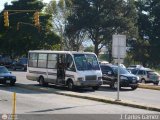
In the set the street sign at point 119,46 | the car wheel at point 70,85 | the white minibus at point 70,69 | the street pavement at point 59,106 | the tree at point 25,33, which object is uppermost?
the tree at point 25,33

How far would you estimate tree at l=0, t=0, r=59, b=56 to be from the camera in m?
76.8

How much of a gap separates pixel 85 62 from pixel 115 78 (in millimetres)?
3207

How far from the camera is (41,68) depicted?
31.4 m

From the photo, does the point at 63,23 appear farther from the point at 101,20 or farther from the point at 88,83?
the point at 88,83

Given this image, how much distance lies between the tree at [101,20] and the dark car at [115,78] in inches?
1768

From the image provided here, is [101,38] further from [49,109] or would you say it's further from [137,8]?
[49,109]

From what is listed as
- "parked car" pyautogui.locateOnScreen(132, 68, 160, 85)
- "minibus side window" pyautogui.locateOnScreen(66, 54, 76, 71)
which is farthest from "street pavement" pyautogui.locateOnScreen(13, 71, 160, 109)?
"parked car" pyautogui.locateOnScreen(132, 68, 160, 85)

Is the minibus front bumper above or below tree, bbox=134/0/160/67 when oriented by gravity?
below

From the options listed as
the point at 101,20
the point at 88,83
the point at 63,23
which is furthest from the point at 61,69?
the point at 63,23

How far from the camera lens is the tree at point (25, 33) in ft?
252

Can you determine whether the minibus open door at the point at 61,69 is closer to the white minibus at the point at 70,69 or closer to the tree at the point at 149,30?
the white minibus at the point at 70,69

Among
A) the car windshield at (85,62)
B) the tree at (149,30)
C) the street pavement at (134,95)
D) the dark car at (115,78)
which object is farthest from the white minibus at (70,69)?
the tree at (149,30)

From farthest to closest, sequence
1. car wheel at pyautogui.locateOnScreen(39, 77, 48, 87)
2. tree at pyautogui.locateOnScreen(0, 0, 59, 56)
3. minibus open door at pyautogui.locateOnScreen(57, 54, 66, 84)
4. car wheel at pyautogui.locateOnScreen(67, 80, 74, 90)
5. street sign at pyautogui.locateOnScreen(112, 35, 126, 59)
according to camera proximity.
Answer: tree at pyautogui.locateOnScreen(0, 0, 59, 56), car wheel at pyautogui.locateOnScreen(39, 77, 48, 87), minibus open door at pyautogui.locateOnScreen(57, 54, 66, 84), car wheel at pyautogui.locateOnScreen(67, 80, 74, 90), street sign at pyautogui.locateOnScreen(112, 35, 126, 59)

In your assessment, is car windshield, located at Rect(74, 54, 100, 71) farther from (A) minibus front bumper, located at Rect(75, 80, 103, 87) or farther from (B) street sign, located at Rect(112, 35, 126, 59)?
(B) street sign, located at Rect(112, 35, 126, 59)
